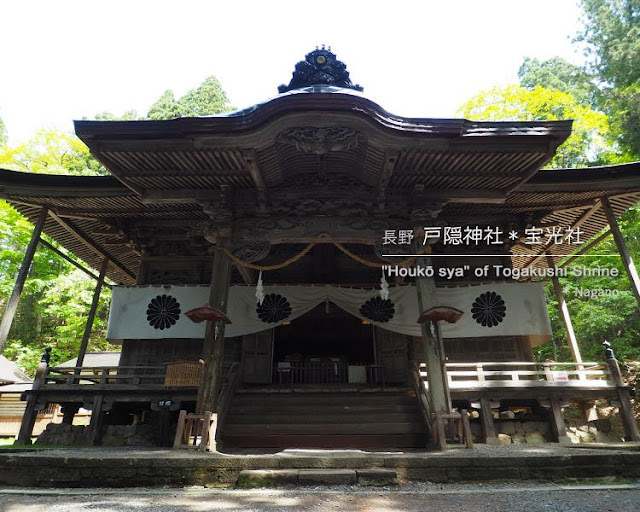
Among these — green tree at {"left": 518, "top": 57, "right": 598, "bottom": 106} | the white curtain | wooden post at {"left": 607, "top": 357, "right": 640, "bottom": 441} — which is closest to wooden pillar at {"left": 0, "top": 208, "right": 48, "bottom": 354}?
the white curtain

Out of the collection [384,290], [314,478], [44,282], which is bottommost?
[314,478]

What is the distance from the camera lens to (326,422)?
8.70 metres

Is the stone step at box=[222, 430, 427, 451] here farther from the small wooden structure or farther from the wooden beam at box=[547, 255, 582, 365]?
the wooden beam at box=[547, 255, 582, 365]

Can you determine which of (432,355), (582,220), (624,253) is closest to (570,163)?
(582,220)

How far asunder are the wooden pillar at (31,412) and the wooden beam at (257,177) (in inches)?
279

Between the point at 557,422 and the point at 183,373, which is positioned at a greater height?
the point at 183,373

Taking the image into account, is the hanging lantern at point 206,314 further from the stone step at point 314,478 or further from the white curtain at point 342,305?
the white curtain at point 342,305

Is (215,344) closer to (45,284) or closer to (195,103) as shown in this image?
(45,284)

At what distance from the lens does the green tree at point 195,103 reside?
34.8 meters

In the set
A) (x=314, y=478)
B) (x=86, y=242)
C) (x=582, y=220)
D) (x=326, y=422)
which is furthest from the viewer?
(x=86, y=242)

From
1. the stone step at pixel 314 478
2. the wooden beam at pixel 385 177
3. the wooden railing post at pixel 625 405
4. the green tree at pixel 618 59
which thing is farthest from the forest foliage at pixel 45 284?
the green tree at pixel 618 59

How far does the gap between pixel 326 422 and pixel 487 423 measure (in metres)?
3.79

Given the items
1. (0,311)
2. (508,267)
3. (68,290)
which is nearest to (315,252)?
(508,267)

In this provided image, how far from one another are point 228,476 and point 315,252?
28.1 ft
